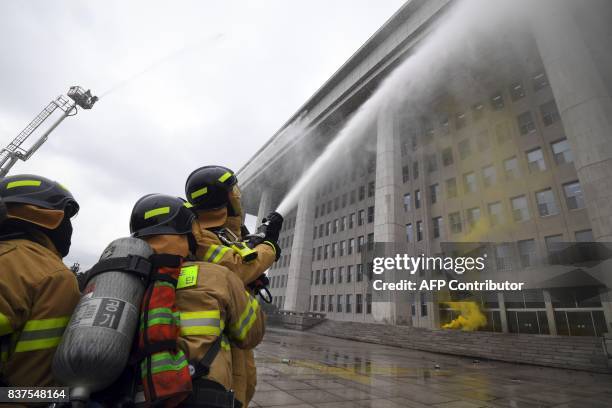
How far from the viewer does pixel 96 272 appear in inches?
61.8

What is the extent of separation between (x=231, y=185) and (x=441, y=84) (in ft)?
93.8

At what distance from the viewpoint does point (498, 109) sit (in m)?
26.3

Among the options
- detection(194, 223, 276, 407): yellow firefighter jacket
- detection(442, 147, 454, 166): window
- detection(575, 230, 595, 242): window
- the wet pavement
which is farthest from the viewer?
detection(442, 147, 454, 166): window

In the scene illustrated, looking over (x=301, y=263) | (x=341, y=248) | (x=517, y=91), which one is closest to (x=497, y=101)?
(x=517, y=91)

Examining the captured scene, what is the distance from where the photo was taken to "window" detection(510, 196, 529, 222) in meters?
22.4

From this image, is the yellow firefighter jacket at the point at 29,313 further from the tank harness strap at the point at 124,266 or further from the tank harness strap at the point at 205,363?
the tank harness strap at the point at 205,363

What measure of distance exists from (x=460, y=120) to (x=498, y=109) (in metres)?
3.43

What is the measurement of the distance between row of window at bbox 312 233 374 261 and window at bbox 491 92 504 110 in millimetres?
17860

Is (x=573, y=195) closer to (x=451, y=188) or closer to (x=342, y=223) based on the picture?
(x=451, y=188)

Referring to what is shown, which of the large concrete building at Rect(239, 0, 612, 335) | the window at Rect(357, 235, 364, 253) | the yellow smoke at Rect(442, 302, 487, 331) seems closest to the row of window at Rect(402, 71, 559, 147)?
the large concrete building at Rect(239, 0, 612, 335)

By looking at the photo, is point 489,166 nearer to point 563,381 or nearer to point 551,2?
point 551,2

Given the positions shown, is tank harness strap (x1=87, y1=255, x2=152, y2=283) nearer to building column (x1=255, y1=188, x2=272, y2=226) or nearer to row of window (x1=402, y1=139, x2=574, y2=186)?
row of window (x1=402, y1=139, x2=574, y2=186)

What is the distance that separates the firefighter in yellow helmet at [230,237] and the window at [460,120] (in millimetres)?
31107

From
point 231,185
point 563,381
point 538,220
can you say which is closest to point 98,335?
point 231,185
